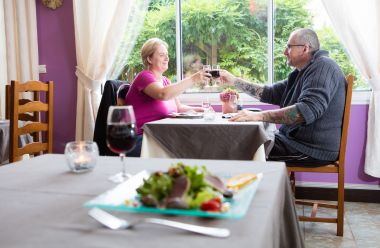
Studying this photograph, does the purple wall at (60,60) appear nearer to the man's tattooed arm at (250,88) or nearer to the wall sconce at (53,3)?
the wall sconce at (53,3)

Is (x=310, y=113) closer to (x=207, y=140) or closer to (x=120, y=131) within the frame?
(x=207, y=140)

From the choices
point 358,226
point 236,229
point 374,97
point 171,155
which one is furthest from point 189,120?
point 236,229

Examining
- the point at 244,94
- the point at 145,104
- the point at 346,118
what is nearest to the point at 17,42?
the point at 145,104

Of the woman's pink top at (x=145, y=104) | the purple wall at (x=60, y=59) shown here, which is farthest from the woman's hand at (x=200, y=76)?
the purple wall at (x=60, y=59)

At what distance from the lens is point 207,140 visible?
220 centimetres

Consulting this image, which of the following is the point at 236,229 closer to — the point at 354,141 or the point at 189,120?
the point at 189,120

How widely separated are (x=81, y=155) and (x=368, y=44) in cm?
258

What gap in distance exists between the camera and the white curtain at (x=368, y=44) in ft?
9.89

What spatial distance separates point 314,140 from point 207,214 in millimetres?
1906

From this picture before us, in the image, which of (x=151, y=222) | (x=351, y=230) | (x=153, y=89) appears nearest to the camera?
(x=151, y=222)

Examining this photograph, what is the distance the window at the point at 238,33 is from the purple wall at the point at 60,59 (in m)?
0.78

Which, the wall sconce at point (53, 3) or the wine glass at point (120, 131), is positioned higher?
the wall sconce at point (53, 3)

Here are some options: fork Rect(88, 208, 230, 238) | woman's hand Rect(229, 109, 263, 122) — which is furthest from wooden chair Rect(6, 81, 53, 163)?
fork Rect(88, 208, 230, 238)

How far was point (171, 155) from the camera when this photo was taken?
2.29m
